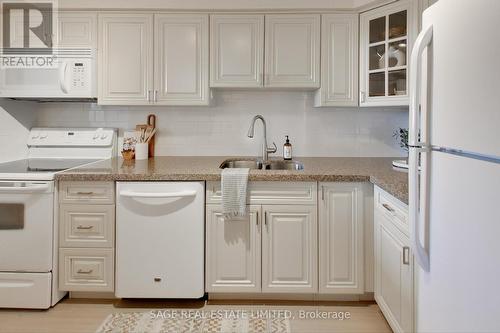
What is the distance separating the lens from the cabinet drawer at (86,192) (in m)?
2.28

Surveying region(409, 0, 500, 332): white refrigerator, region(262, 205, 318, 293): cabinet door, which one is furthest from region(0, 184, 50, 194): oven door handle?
region(409, 0, 500, 332): white refrigerator

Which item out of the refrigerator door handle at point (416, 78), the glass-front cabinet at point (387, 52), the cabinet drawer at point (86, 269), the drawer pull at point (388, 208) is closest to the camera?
the refrigerator door handle at point (416, 78)

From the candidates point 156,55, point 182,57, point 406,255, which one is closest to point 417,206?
point 406,255

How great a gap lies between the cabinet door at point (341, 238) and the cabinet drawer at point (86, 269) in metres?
1.32

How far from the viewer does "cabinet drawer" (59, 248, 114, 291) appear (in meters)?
2.30

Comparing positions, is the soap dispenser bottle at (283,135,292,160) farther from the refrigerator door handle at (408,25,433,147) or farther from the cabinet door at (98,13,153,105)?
the refrigerator door handle at (408,25,433,147)

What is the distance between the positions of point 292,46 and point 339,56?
0.35 metres

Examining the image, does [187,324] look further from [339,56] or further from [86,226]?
[339,56]

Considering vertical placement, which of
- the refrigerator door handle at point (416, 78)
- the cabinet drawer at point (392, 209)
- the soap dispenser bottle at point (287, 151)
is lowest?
the cabinet drawer at point (392, 209)

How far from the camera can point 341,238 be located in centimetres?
230

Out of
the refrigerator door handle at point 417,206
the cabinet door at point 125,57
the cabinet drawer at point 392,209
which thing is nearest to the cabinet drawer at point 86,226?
the cabinet door at point 125,57

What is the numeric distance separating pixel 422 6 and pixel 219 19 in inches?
53.0

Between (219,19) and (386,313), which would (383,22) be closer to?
(219,19)

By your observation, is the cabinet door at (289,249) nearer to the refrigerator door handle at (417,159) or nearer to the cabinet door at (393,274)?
the cabinet door at (393,274)
